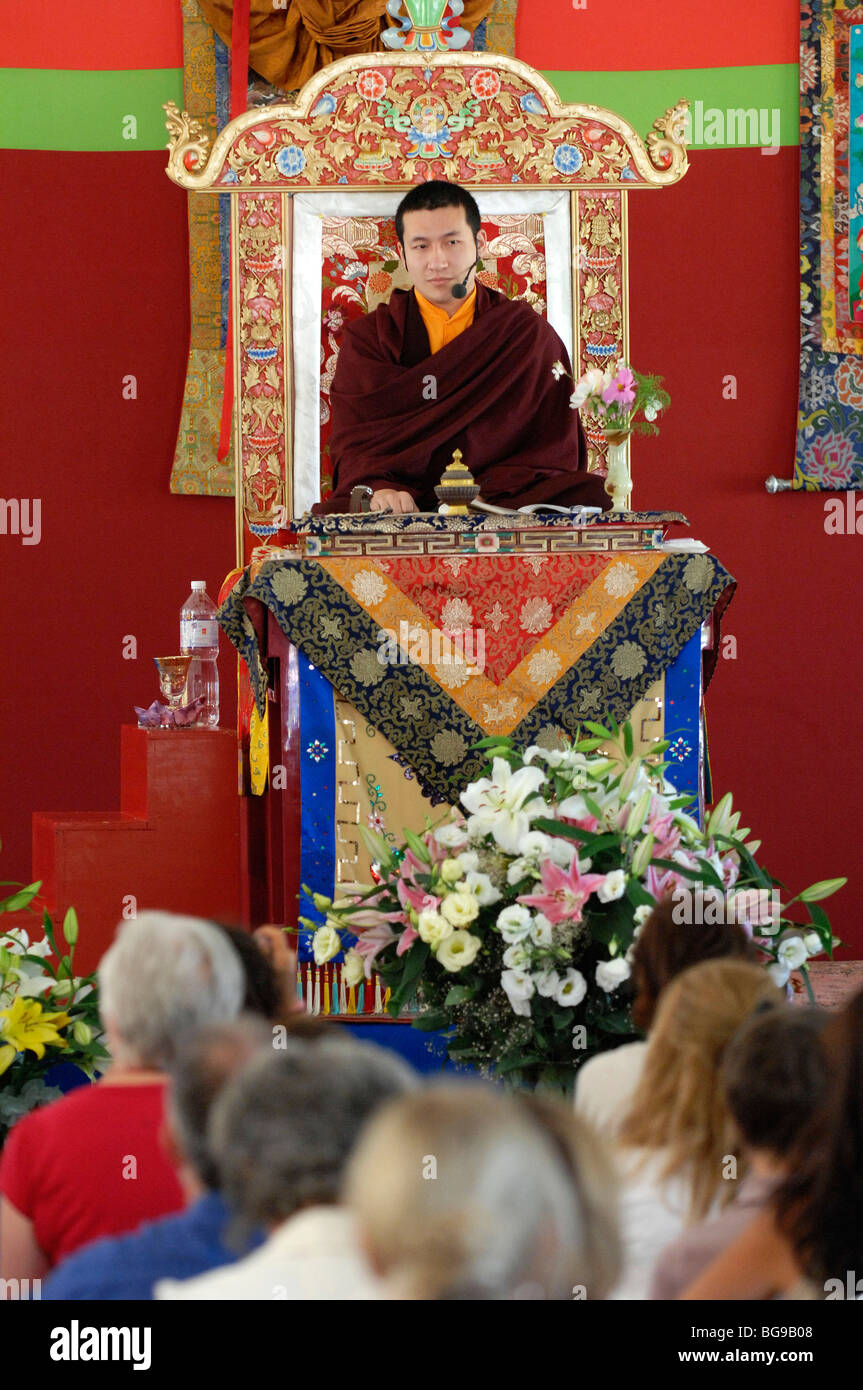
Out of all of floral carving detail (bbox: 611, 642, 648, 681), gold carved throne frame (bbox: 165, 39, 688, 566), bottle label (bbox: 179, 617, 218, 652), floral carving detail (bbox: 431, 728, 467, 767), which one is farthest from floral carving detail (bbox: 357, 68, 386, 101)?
floral carving detail (bbox: 431, 728, 467, 767)

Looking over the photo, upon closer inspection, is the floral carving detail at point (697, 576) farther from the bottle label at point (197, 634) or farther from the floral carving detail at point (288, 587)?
the bottle label at point (197, 634)

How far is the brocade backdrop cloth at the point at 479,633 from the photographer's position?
3854mm

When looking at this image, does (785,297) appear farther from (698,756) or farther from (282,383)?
(698,756)

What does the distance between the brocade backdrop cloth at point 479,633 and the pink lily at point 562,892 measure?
139 centimetres

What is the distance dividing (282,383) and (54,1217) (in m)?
3.75

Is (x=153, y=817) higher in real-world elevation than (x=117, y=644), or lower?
lower

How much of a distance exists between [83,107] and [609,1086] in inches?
201

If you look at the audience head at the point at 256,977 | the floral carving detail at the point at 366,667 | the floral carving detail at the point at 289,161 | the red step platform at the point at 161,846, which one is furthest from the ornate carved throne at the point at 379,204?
the audience head at the point at 256,977

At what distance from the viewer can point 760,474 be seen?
A: 6.04 meters

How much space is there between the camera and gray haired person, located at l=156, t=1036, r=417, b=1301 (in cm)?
117

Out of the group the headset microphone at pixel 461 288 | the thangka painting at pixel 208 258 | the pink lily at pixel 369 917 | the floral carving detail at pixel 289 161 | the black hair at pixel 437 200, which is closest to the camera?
the pink lily at pixel 369 917

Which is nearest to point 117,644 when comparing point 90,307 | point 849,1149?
point 90,307

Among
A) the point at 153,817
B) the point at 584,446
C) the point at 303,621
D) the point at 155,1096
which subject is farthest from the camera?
the point at 584,446

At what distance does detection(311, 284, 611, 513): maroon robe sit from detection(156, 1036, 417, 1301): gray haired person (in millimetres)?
3300
